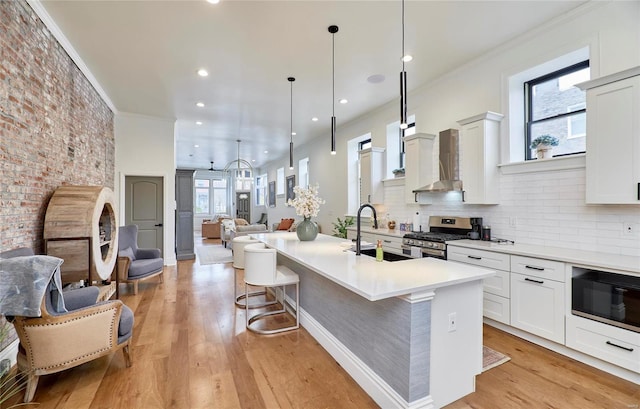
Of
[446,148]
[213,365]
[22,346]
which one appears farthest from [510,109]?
[22,346]

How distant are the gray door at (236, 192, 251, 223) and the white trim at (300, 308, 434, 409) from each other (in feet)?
38.1

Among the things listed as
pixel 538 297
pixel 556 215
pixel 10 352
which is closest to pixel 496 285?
pixel 538 297

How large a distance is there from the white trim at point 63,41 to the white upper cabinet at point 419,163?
448 centimetres

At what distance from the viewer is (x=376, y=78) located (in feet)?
14.4

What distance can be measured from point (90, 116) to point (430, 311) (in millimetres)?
5355

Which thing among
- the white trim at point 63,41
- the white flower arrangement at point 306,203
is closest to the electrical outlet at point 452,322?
the white flower arrangement at point 306,203

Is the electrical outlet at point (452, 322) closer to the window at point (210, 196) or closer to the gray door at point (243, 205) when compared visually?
the gray door at point (243, 205)

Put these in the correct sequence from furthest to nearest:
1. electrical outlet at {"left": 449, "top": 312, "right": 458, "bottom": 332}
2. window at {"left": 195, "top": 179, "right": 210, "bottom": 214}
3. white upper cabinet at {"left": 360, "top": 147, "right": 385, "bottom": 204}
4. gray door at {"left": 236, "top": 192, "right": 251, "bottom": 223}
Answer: window at {"left": 195, "top": 179, "right": 210, "bottom": 214}
gray door at {"left": 236, "top": 192, "right": 251, "bottom": 223}
white upper cabinet at {"left": 360, "top": 147, "right": 385, "bottom": 204}
electrical outlet at {"left": 449, "top": 312, "right": 458, "bottom": 332}

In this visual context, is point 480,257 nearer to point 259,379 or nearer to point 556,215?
point 556,215

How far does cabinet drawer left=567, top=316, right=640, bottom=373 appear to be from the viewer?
2.14 m

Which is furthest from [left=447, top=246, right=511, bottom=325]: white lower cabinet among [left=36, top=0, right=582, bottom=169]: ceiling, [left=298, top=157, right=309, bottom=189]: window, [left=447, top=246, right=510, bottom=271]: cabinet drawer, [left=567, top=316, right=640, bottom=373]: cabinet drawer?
[left=298, top=157, right=309, bottom=189]: window

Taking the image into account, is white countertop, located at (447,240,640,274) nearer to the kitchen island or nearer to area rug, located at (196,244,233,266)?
the kitchen island

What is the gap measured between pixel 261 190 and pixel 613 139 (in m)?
12.6

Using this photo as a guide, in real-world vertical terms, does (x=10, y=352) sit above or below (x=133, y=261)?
below
